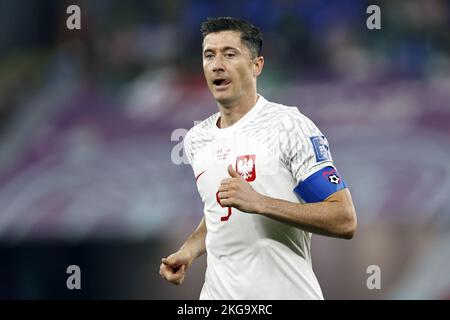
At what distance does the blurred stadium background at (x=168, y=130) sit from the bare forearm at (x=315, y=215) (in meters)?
3.09

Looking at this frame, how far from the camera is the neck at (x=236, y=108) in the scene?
3611 mm

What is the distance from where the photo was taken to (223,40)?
361cm

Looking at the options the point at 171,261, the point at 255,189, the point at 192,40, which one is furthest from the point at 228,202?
the point at 192,40

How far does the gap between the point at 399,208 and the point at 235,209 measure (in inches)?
127

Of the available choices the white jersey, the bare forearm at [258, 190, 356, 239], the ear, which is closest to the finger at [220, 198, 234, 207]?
the bare forearm at [258, 190, 356, 239]

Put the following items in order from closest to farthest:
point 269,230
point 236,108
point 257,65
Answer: point 269,230, point 236,108, point 257,65

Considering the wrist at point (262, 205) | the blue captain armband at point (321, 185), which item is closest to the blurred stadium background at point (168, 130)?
the blue captain armband at point (321, 185)

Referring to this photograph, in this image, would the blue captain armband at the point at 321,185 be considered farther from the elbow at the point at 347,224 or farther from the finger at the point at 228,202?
the finger at the point at 228,202

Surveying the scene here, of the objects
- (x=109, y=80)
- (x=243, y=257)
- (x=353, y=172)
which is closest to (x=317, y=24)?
(x=353, y=172)

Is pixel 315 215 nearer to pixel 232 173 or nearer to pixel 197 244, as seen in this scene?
pixel 232 173

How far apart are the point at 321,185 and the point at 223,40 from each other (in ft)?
2.75

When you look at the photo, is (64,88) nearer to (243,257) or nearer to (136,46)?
(136,46)

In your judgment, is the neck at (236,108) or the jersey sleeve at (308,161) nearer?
the jersey sleeve at (308,161)

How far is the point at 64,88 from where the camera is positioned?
6645 mm
